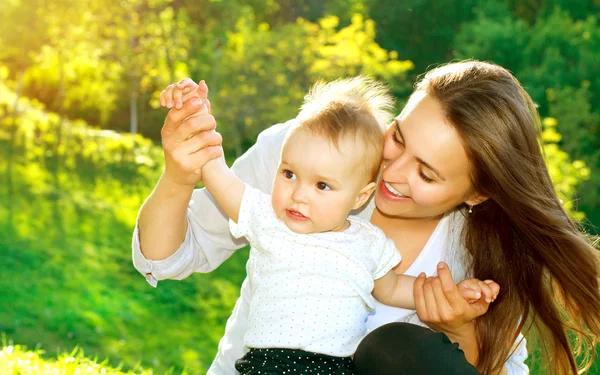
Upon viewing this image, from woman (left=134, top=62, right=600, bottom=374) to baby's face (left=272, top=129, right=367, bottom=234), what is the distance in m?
0.18

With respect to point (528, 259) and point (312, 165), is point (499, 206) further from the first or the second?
point (312, 165)

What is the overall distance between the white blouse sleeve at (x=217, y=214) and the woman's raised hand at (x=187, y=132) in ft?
1.03

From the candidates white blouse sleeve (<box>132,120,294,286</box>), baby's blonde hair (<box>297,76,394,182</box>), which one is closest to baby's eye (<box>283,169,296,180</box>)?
baby's blonde hair (<box>297,76,394,182</box>)

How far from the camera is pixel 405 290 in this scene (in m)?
2.29

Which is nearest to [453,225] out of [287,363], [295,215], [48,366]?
[295,215]

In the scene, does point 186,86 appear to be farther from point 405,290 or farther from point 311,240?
point 405,290

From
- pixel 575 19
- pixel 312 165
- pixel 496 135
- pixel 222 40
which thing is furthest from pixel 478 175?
pixel 575 19

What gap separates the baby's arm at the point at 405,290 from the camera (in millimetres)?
2201

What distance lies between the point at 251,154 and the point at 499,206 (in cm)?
78

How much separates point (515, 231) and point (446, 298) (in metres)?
0.40

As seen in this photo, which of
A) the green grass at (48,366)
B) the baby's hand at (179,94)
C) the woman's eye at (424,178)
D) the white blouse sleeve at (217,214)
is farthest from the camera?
the green grass at (48,366)

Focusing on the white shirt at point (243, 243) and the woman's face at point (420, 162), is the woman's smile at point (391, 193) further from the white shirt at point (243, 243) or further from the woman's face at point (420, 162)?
the white shirt at point (243, 243)

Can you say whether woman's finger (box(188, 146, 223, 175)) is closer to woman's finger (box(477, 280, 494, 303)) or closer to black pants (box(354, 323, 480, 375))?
black pants (box(354, 323, 480, 375))

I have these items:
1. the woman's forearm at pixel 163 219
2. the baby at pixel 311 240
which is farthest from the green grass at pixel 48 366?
the baby at pixel 311 240
